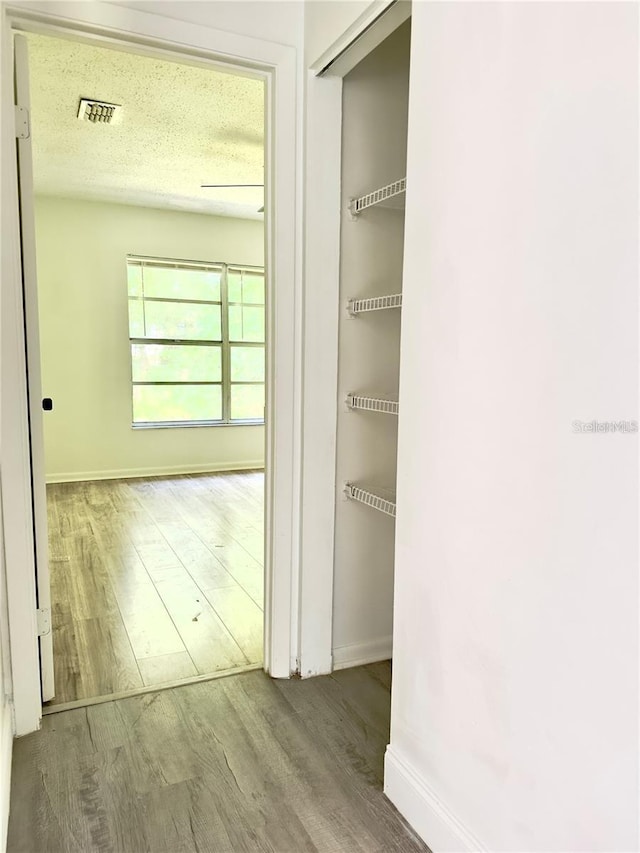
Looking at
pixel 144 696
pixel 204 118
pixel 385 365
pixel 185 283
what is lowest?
pixel 144 696

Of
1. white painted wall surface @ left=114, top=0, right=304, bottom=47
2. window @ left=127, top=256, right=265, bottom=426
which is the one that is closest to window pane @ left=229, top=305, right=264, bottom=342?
window @ left=127, top=256, right=265, bottom=426

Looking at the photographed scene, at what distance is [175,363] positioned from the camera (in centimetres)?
592

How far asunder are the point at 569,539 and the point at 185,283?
5487 mm

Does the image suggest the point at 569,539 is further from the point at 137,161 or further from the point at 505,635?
the point at 137,161

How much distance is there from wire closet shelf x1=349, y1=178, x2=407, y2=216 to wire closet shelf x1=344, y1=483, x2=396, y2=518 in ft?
3.22

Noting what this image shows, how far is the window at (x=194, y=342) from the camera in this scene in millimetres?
5738

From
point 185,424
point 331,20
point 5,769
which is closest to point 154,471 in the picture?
point 185,424

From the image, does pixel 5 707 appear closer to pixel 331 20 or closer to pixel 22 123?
pixel 22 123

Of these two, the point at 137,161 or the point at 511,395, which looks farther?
the point at 137,161

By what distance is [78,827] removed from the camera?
1.45 m

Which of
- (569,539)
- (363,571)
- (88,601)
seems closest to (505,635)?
(569,539)

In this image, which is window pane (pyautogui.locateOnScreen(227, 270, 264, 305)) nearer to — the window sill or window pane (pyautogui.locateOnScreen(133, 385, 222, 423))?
window pane (pyautogui.locateOnScreen(133, 385, 222, 423))

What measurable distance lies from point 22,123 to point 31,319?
1.92ft

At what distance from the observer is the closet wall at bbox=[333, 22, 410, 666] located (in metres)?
2.04
